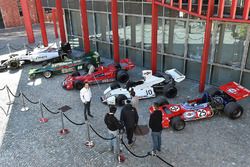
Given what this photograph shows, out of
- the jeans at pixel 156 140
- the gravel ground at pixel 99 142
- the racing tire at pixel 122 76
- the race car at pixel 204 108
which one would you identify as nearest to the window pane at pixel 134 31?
the racing tire at pixel 122 76

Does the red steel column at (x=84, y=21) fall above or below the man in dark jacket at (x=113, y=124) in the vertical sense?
above

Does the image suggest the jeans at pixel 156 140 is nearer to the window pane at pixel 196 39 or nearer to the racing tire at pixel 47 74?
the window pane at pixel 196 39

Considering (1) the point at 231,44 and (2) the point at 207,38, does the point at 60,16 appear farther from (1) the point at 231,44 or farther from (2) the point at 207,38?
(1) the point at 231,44

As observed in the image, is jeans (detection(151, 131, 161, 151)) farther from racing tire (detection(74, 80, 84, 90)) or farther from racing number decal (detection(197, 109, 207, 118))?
racing tire (detection(74, 80, 84, 90))

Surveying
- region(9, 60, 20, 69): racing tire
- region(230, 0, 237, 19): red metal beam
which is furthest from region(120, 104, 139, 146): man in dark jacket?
region(9, 60, 20, 69): racing tire

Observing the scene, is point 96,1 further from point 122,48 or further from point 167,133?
point 167,133

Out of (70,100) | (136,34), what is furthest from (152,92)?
(136,34)

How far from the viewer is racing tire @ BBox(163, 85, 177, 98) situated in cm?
1137

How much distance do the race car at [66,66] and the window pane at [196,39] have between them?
18.8 feet

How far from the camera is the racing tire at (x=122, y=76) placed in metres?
Result: 13.2

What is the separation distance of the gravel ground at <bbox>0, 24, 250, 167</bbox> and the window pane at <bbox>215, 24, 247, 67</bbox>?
214cm

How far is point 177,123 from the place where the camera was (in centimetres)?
900

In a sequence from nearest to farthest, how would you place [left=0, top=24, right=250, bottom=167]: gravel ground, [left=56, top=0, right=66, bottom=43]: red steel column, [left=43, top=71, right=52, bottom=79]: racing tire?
[left=0, top=24, right=250, bottom=167]: gravel ground < [left=43, top=71, right=52, bottom=79]: racing tire < [left=56, top=0, right=66, bottom=43]: red steel column

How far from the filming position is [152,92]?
11.5 m
